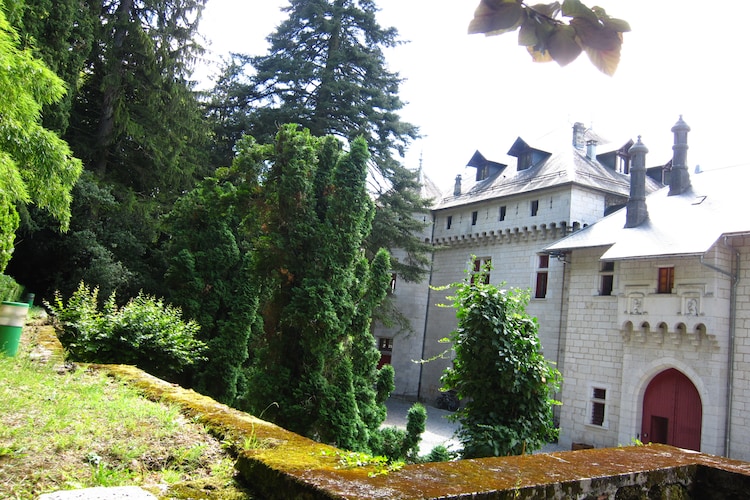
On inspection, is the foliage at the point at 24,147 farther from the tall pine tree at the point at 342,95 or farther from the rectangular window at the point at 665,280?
the rectangular window at the point at 665,280

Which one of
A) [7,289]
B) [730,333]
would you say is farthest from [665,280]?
[7,289]

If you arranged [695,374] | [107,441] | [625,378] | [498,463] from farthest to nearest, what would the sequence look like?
[625,378], [695,374], [107,441], [498,463]

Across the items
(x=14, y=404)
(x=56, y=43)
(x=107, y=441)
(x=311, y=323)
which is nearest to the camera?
(x=107, y=441)

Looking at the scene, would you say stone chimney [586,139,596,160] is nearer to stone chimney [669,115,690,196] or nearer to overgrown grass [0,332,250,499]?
stone chimney [669,115,690,196]

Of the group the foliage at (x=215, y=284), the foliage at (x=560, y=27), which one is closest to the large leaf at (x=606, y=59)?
the foliage at (x=560, y=27)

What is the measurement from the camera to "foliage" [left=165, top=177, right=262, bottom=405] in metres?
12.7

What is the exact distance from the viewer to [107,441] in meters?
2.93

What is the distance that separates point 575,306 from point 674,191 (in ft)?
17.0

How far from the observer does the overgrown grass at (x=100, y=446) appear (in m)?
2.31

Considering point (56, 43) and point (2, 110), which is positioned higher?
point (56, 43)

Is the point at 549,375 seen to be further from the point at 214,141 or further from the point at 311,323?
the point at 214,141

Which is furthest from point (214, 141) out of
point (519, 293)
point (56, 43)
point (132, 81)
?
point (519, 293)

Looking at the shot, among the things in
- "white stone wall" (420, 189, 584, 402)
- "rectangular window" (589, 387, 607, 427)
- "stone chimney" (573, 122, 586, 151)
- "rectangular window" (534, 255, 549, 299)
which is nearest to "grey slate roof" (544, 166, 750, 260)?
"white stone wall" (420, 189, 584, 402)

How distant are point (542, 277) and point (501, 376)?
52.3 ft
